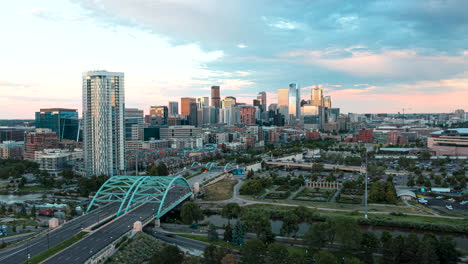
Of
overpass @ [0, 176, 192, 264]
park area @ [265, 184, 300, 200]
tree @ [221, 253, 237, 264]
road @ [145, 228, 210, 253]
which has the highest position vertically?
tree @ [221, 253, 237, 264]

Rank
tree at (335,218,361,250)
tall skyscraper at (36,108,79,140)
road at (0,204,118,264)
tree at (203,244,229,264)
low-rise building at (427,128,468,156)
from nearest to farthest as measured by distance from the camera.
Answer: tree at (203,244,229,264), road at (0,204,118,264), tree at (335,218,361,250), low-rise building at (427,128,468,156), tall skyscraper at (36,108,79,140)

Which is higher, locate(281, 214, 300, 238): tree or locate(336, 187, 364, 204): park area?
locate(281, 214, 300, 238): tree

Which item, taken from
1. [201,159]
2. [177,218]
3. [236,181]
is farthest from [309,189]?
[201,159]

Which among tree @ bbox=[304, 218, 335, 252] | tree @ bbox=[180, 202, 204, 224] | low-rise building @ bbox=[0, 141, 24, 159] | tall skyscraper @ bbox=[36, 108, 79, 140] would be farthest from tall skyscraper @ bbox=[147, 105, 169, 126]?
tree @ bbox=[304, 218, 335, 252]

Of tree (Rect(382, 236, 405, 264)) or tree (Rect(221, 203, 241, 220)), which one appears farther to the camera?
tree (Rect(221, 203, 241, 220))

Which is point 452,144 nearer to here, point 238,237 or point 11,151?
point 238,237

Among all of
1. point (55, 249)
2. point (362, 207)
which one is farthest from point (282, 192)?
point (55, 249)

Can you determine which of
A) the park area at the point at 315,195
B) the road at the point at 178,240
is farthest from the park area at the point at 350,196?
the road at the point at 178,240

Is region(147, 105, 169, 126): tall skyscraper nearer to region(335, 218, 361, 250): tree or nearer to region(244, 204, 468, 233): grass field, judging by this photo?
region(244, 204, 468, 233): grass field
